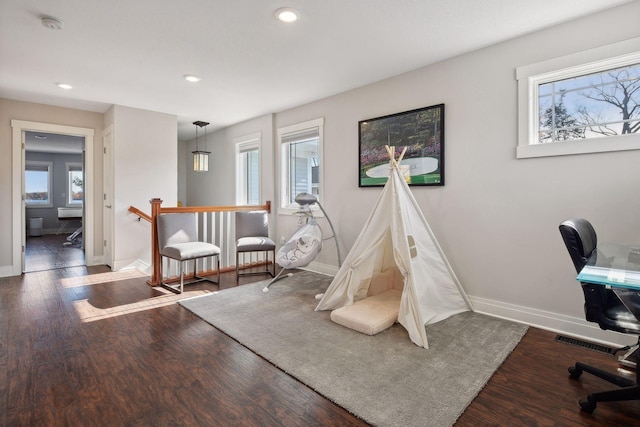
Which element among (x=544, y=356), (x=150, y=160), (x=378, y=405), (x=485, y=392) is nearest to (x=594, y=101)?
(x=544, y=356)

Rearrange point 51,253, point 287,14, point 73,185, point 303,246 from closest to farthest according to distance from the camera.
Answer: point 287,14 → point 303,246 → point 51,253 → point 73,185

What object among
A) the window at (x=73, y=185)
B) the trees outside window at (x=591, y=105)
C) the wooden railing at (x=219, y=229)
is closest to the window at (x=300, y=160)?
the wooden railing at (x=219, y=229)

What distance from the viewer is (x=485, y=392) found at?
1896 mm

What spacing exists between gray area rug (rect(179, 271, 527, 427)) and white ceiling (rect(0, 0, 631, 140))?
248 centimetres

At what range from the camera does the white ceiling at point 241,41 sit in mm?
2393

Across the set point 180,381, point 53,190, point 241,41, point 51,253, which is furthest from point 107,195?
point 53,190

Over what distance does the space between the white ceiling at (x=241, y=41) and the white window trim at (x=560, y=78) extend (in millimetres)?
311

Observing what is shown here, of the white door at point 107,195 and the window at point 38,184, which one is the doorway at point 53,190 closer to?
the window at point 38,184

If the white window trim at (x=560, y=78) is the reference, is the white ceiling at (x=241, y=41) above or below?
above

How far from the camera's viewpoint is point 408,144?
3600 millimetres

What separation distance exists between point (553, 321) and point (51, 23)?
184 inches

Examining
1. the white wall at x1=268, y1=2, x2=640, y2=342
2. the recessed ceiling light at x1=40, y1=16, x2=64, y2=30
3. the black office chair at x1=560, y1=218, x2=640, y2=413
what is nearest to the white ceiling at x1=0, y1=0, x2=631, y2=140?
the recessed ceiling light at x1=40, y1=16, x2=64, y2=30

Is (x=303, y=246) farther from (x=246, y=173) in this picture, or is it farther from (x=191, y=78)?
(x=246, y=173)

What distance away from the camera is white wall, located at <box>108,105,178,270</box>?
16.1 ft
